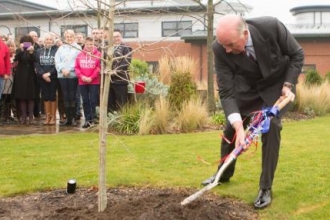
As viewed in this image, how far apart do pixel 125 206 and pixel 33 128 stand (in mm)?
6995

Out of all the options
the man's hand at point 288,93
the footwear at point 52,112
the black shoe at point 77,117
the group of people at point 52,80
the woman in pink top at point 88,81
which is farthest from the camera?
the black shoe at point 77,117

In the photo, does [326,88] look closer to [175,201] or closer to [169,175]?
[169,175]

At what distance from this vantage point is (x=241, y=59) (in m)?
5.13

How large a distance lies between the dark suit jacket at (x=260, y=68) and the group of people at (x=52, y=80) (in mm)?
5602

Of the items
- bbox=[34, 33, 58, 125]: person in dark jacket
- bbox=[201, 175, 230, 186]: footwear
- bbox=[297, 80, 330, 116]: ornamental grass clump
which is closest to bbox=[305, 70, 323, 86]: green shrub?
bbox=[297, 80, 330, 116]: ornamental grass clump

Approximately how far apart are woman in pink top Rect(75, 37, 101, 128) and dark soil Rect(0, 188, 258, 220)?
5.02 m

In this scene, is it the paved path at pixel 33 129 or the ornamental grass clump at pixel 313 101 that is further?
the ornamental grass clump at pixel 313 101

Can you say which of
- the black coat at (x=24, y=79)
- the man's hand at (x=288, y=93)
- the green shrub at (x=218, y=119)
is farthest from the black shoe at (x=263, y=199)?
the black coat at (x=24, y=79)

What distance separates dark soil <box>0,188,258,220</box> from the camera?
469 centimetres

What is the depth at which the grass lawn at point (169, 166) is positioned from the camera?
553 centimetres

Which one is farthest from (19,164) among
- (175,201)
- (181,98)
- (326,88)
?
(326,88)

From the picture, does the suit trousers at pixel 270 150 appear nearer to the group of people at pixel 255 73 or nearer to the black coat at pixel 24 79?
the group of people at pixel 255 73

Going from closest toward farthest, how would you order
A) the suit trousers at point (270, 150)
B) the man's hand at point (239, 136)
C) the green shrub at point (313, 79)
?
the man's hand at point (239, 136) < the suit trousers at point (270, 150) < the green shrub at point (313, 79)

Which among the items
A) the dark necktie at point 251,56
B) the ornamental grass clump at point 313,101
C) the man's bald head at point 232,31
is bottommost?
the ornamental grass clump at point 313,101
